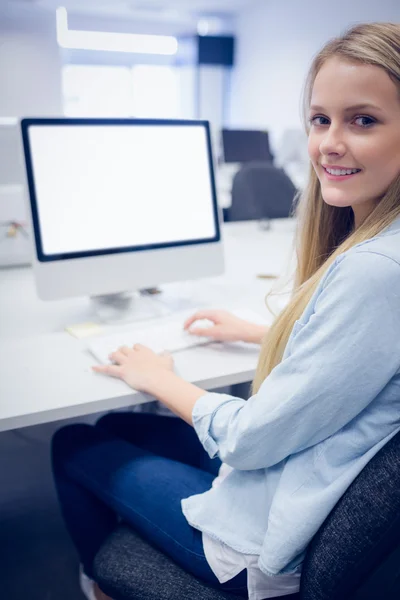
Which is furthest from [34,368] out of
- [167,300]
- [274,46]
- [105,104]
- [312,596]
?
[105,104]

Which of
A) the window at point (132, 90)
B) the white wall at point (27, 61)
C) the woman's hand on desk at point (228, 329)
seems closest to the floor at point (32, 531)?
the woman's hand on desk at point (228, 329)

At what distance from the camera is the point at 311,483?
0.67 meters

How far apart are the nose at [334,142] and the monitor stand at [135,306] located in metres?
0.64

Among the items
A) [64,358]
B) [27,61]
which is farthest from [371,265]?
[27,61]

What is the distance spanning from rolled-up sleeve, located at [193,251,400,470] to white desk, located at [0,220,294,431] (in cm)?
28

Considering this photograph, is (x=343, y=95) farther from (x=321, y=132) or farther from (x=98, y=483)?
(x=98, y=483)

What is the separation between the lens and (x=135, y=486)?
905 millimetres

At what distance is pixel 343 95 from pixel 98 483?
2.41 ft

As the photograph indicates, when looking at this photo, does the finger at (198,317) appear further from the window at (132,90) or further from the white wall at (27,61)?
the window at (132,90)

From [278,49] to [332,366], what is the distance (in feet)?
22.5

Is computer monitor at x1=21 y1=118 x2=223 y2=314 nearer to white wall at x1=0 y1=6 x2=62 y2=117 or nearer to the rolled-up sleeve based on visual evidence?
the rolled-up sleeve

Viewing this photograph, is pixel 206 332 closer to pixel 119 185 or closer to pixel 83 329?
pixel 83 329

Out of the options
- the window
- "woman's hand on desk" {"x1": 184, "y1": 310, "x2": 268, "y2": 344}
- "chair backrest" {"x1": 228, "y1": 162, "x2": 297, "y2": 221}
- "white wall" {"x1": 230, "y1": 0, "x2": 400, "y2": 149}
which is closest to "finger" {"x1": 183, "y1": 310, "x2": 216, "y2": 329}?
"woman's hand on desk" {"x1": 184, "y1": 310, "x2": 268, "y2": 344}

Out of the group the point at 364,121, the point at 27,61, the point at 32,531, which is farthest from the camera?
the point at 27,61
